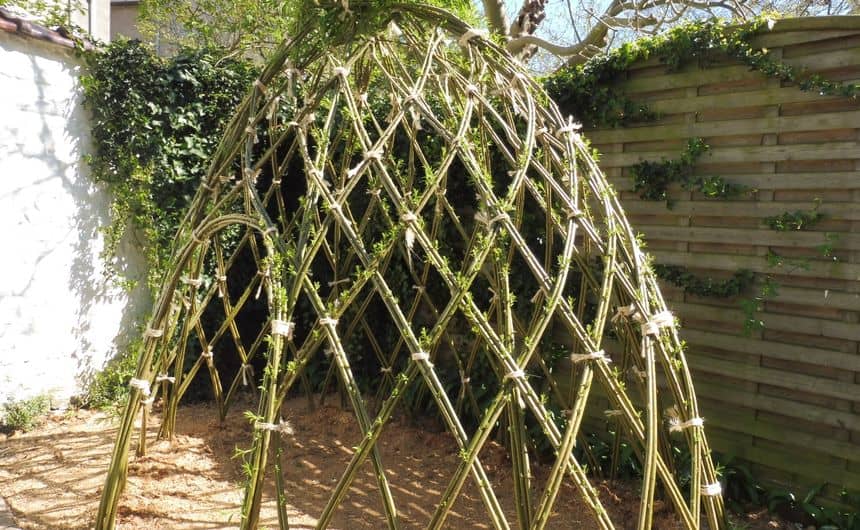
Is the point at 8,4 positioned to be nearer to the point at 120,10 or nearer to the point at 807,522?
the point at 807,522

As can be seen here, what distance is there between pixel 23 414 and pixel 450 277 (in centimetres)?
320

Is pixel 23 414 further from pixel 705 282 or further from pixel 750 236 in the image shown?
pixel 750 236

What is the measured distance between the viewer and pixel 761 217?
2.86m

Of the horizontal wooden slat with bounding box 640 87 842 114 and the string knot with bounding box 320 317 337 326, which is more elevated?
the horizontal wooden slat with bounding box 640 87 842 114

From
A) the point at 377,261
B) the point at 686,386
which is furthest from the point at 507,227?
the point at 686,386

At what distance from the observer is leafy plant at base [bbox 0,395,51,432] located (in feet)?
12.4

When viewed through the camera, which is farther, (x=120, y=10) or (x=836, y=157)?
(x=120, y=10)

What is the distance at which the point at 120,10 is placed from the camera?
47.8ft

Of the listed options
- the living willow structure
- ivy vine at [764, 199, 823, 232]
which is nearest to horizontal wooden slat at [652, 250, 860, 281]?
ivy vine at [764, 199, 823, 232]

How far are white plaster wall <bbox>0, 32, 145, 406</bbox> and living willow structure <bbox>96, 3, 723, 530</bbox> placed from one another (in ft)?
2.46

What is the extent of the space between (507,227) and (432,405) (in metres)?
2.23

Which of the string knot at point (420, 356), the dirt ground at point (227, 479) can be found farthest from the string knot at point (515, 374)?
the dirt ground at point (227, 479)

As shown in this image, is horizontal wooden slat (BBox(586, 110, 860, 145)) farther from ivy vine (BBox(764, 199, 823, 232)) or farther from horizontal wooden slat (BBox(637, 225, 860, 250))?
horizontal wooden slat (BBox(637, 225, 860, 250))

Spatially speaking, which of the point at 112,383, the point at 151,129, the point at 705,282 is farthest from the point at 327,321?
the point at 112,383
